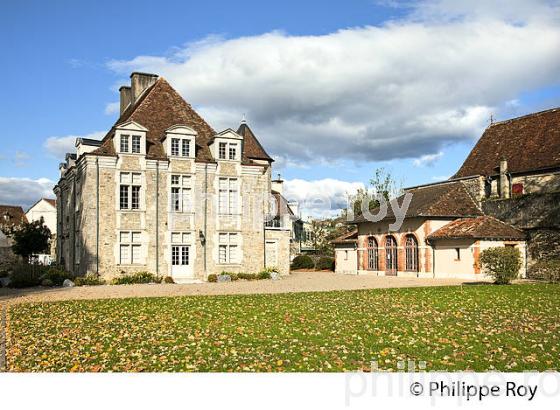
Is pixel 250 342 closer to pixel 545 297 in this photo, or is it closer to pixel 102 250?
pixel 545 297

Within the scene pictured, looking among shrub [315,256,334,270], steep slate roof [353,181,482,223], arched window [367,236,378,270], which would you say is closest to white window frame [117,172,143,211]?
steep slate roof [353,181,482,223]

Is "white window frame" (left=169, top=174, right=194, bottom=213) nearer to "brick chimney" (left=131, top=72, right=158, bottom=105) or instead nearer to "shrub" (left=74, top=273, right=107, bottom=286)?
"shrub" (left=74, top=273, right=107, bottom=286)

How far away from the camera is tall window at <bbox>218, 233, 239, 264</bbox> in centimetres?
3133

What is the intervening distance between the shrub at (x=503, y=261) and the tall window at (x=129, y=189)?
17582mm

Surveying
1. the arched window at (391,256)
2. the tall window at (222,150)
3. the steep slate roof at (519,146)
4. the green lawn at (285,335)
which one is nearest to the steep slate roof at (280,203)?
the arched window at (391,256)

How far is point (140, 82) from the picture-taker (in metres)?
34.9

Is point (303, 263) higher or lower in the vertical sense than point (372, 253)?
lower

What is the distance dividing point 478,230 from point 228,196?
46.0 ft

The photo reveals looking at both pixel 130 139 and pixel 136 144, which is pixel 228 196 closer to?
pixel 136 144

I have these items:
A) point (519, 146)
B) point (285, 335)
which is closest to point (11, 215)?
point (519, 146)

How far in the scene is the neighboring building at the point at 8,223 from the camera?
177 ft

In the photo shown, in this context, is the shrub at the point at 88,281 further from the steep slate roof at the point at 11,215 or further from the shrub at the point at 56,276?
the steep slate roof at the point at 11,215
